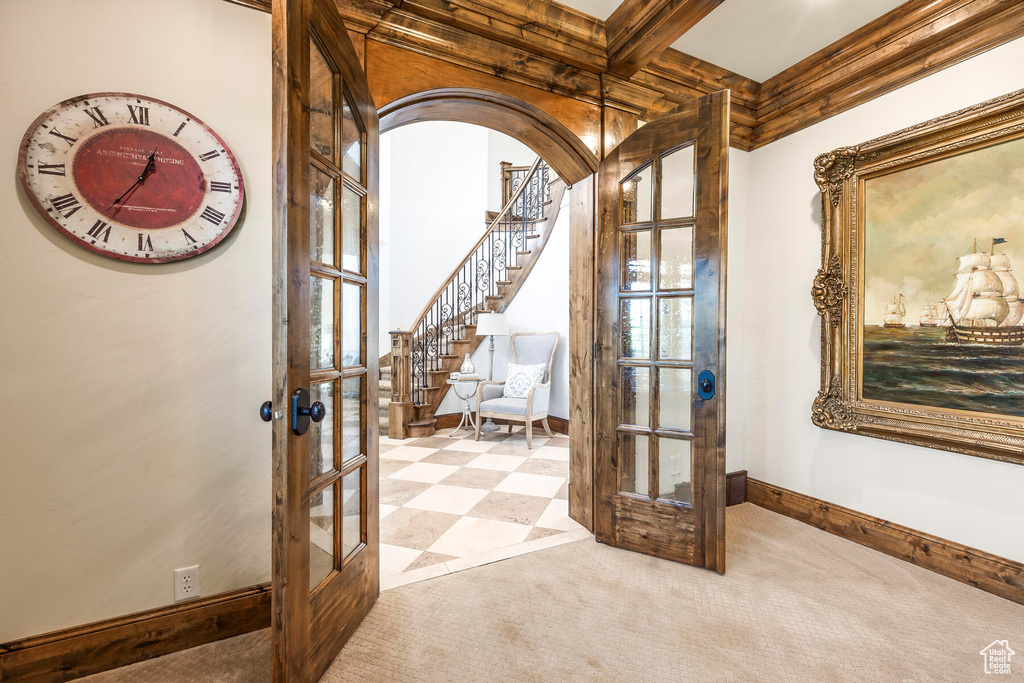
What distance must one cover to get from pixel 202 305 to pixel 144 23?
101cm

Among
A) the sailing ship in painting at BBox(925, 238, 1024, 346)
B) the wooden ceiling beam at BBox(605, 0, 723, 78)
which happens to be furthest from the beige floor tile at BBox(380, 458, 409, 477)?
the sailing ship in painting at BBox(925, 238, 1024, 346)

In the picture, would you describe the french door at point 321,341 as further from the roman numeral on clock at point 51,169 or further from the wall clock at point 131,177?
the roman numeral on clock at point 51,169

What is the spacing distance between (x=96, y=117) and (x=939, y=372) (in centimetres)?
371

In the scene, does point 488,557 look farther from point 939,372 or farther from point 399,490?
point 939,372

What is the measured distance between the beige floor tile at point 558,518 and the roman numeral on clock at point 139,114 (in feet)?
8.69

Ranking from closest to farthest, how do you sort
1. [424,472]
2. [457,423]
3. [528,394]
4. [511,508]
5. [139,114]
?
[139,114] < [511,508] < [424,472] < [528,394] < [457,423]

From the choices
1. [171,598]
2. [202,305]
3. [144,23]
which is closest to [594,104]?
[144,23]

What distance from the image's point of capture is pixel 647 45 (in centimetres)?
212

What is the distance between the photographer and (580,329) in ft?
8.41

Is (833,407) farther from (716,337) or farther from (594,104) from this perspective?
(594,104)

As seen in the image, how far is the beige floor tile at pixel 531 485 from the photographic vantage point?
124 inches

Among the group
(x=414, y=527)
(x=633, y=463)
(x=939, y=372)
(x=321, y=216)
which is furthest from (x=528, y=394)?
(x=321, y=216)

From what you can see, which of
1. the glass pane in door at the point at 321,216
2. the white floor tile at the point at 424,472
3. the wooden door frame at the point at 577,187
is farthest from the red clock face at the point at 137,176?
the white floor tile at the point at 424,472

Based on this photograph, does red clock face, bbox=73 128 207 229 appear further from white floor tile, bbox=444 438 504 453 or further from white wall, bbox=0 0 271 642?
white floor tile, bbox=444 438 504 453
